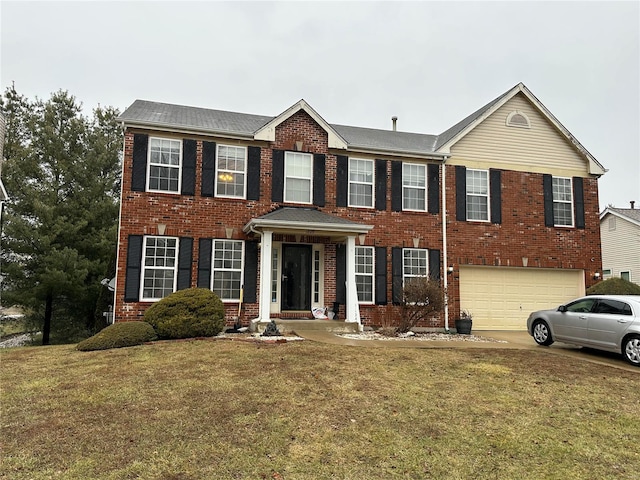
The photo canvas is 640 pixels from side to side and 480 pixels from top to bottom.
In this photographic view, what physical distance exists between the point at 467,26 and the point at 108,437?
52.7 feet

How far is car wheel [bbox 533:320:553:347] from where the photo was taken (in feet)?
37.2

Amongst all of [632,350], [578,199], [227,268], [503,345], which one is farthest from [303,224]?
[578,199]

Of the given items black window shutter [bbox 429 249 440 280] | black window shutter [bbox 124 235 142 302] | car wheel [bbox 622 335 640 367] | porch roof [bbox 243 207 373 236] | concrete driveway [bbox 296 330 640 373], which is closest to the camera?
car wheel [bbox 622 335 640 367]

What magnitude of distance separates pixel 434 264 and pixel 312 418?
1068cm

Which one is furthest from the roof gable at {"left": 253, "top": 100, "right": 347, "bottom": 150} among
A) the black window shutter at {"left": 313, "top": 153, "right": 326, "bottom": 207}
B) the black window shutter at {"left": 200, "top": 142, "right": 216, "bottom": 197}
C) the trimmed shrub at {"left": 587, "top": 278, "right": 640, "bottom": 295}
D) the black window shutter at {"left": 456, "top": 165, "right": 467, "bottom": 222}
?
the trimmed shrub at {"left": 587, "top": 278, "right": 640, "bottom": 295}

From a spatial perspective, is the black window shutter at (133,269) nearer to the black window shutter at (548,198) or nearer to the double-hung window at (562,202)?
the black window shutter at (548,198)

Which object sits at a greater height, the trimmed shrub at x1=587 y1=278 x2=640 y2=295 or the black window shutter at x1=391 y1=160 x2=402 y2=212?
the black window shutter at x1=391 y1=160 x2=402 y2=212

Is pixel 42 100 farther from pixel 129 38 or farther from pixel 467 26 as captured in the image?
pixel 467 26

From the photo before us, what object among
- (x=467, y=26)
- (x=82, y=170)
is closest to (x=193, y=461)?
(x=467, y=26)

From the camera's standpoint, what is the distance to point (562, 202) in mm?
16406

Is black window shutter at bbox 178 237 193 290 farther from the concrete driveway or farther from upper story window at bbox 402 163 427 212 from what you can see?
upper story window at bbox 402 163 427 212

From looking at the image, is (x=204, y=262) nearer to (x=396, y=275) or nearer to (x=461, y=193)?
(x=396, y=275)

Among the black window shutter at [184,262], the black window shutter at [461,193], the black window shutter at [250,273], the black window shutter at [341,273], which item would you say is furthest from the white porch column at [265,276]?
the black window shutter at [461,193]

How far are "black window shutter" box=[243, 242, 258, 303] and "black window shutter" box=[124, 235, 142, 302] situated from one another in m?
3.05
